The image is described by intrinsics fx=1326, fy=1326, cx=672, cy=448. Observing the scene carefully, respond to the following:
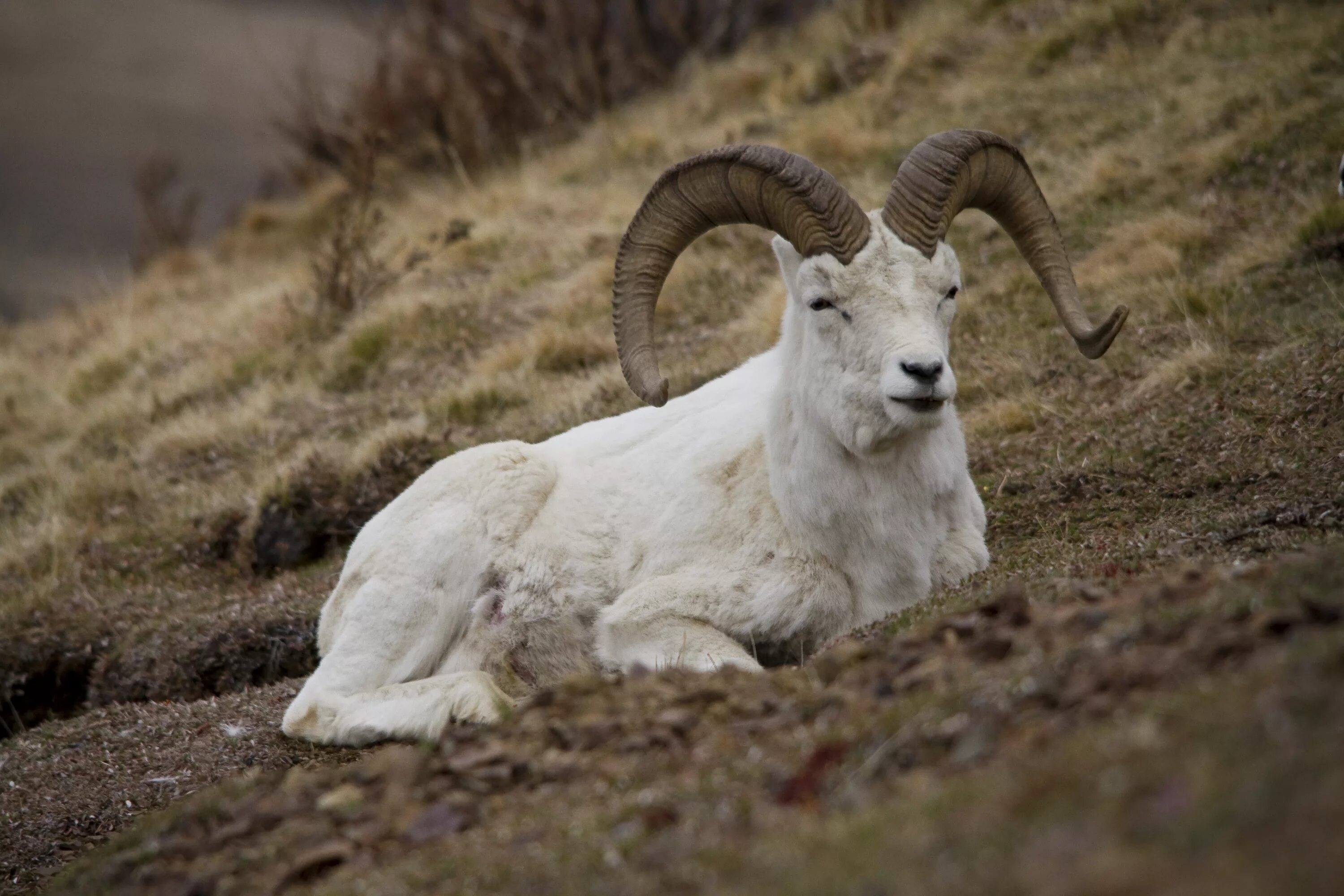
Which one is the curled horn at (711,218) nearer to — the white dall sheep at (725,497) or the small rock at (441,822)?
the white dall sheep at (725,497)

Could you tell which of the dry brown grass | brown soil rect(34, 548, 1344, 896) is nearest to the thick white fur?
brown soil rect(34, 548, 1344, 896)

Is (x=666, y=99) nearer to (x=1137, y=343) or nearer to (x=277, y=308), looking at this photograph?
(x=277, y=308)

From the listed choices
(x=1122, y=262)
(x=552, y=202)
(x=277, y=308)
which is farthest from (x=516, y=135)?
(x=1122, y=262)

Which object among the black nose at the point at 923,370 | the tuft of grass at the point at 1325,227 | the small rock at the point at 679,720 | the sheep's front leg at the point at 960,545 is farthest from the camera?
the tuft of grass at the point at 1325,227

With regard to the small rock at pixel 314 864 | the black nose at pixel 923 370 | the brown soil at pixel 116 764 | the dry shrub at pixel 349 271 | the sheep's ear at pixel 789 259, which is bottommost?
the brown soil at pixel 116 764

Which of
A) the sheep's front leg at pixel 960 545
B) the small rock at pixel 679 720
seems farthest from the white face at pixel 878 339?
the small rock at pixel 679 720

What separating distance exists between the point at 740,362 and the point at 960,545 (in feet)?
14.5

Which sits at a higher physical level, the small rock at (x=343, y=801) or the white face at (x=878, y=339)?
the white face at (x=878, y=339)

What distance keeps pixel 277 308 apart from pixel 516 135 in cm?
595

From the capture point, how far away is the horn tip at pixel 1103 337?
6.07 m

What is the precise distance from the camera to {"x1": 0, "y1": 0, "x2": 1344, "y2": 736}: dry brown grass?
9.34 meters

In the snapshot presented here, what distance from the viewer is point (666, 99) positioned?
18.9 m

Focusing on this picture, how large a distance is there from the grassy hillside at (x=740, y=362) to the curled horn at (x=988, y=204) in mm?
1184

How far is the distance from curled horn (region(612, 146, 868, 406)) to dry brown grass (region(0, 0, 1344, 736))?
9.26 ft
